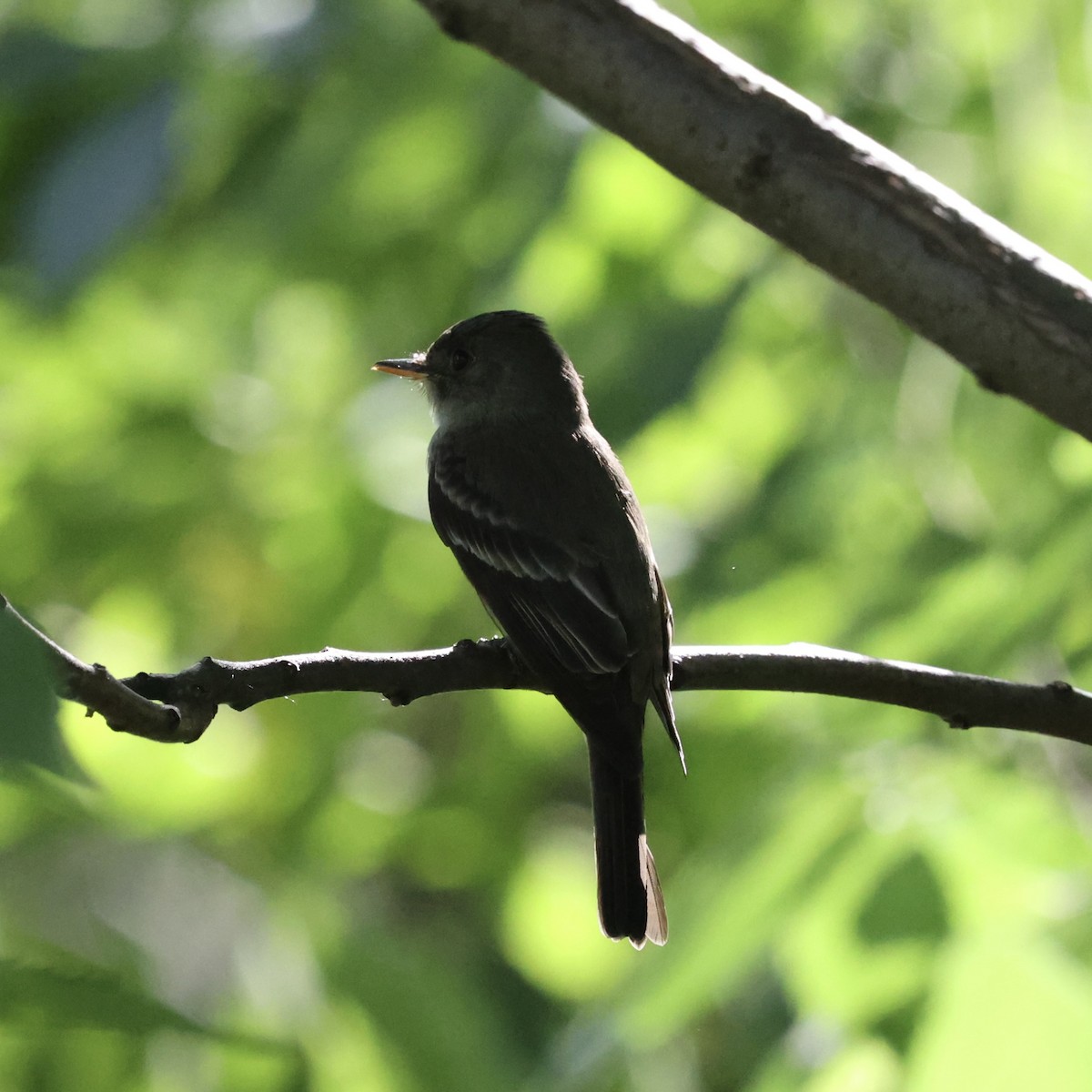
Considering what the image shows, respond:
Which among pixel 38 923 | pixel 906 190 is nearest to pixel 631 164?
pixel 906 190

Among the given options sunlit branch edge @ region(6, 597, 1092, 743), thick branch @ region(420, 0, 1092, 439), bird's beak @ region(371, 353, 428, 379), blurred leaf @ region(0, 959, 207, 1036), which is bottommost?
bird's beak @ region(371, 353, 428, 379)

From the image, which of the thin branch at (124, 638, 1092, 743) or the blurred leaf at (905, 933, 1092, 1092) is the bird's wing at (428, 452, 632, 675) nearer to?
the thin branch at (124, 638, 1092, 743)

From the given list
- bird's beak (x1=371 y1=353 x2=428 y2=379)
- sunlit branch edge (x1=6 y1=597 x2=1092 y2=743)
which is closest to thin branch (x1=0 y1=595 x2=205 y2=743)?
sunlit branch edge (x1=6 y1=597 x2=1092 y2=743)

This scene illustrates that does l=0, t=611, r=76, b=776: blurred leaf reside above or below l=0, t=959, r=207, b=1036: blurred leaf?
above

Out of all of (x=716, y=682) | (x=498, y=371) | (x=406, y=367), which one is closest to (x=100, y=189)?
(x=406, y=367)

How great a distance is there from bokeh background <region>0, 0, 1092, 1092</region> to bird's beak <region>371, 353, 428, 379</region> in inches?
6.6

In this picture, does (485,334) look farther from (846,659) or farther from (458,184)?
(846,659)

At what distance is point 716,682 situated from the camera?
2355 mm

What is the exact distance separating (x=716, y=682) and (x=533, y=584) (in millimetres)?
998

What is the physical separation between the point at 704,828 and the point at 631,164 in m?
1.92

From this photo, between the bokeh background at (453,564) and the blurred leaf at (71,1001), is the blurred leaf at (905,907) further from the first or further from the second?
the blurred leaf at (71,1001)

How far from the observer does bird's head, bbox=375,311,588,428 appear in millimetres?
4348

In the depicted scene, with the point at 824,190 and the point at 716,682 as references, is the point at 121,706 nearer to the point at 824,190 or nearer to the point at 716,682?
the point at 716,682

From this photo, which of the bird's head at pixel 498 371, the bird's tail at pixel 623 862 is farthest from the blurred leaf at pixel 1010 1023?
the bird's head at pixel 498 371
